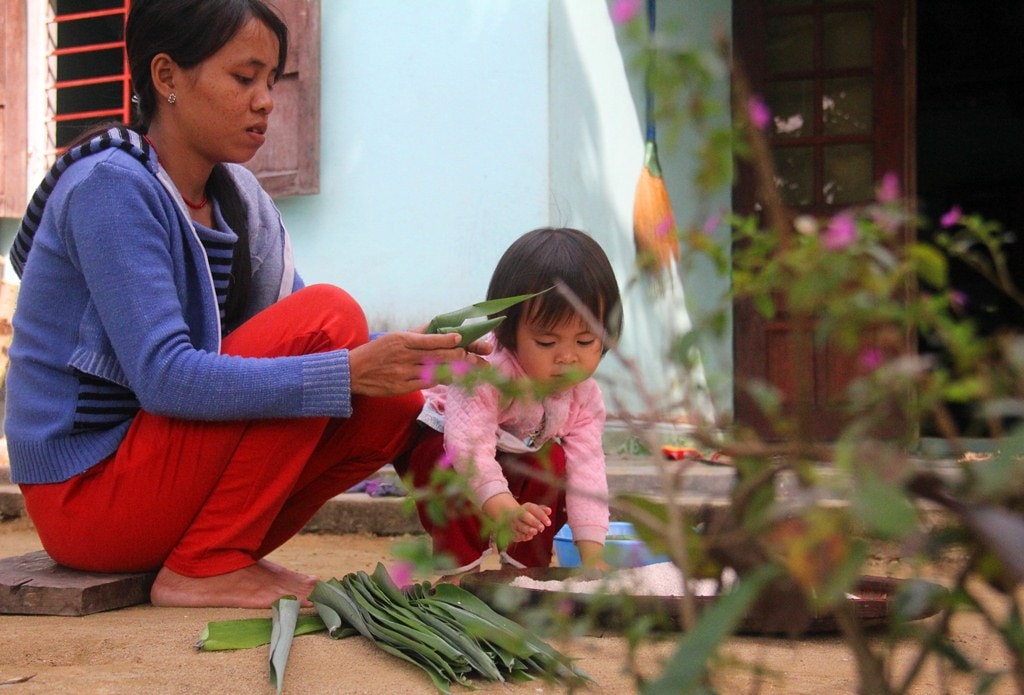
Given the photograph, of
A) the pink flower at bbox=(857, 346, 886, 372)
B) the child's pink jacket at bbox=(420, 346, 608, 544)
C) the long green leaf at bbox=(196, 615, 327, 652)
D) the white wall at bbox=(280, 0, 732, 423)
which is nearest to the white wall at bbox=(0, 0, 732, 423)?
the white wall at bbox=(280, 0, 732, 423)

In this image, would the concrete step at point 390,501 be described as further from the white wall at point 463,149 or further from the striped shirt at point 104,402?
the striped shirt at point 104,402

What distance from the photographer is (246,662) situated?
1.86 metres

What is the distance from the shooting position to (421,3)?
5070mm

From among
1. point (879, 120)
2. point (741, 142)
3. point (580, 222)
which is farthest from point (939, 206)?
point (741, 142)

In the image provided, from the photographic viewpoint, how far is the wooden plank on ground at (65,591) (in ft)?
7.55

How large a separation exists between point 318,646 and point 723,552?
52.5 inches

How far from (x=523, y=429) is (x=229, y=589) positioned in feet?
2.49

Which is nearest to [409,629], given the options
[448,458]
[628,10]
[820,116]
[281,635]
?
[281,635]

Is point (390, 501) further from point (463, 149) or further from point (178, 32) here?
point (178, 32)

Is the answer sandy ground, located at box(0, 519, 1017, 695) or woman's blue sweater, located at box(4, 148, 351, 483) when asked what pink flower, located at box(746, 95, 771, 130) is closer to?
sandy ground, located at box(0, 519, 1017, 695)

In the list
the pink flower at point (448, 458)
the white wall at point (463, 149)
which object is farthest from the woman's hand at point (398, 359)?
the white wall at point (463, 149)

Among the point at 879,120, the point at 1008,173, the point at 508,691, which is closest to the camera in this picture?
the point at 508,691

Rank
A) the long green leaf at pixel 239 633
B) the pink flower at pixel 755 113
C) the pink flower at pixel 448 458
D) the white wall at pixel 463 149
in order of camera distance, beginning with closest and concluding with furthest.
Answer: the pink flower at pixel 755 113 < the long green leaf at pixel 239 633 < the pink flower at pixel 448 458 < the white wall at pixel 463 149

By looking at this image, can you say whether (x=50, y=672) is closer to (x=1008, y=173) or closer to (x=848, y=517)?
(x=848, y=517)
